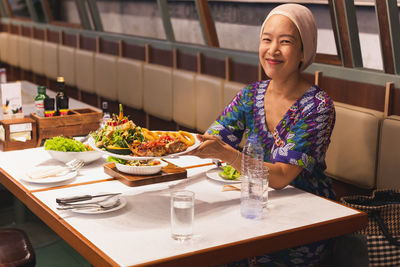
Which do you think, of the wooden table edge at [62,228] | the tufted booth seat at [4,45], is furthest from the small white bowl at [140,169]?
the tufted booth seat at [4,45]

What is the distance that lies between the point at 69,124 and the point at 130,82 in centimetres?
231

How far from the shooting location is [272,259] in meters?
2.15

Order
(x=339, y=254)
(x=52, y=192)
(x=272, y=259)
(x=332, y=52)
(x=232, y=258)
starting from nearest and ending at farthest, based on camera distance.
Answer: (x=232, y=258)
(x=52, y=192)
(x=272, y=259)
(x=339, y=254)
(x=332, y=52)

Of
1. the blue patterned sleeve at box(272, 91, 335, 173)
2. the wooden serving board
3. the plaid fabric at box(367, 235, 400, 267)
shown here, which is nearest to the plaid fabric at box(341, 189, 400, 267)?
the plaid fabric at box(367, 235, 400, 267)

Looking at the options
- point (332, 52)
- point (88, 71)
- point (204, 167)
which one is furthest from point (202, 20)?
point (204, 167)

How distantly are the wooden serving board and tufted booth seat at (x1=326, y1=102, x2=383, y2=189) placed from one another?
45.1 inches

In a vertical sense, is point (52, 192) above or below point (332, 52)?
below

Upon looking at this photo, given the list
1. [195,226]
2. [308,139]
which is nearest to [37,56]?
[308,139]

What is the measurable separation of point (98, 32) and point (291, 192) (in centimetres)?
489

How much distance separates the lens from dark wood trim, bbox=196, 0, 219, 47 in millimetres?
4691

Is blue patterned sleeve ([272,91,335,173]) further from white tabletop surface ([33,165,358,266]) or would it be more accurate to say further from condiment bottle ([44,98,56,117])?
condiment bottle ([44,98,56,117])

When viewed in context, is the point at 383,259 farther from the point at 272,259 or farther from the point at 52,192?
the point at 52,192

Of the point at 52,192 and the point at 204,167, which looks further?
the point at 204,167

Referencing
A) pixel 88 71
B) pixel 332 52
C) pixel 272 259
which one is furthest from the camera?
pixel 88 71
